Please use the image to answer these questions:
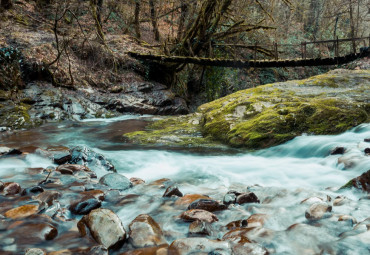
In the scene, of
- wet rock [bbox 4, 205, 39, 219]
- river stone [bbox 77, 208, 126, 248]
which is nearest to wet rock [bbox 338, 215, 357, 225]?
river stone [bbox 77, 208, 126, 248]

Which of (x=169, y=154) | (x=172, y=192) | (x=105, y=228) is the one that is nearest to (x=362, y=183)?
(x=172, y=192)

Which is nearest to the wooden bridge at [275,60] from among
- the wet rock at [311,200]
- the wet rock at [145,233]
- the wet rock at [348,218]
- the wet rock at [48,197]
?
the wet rock at [311,200]

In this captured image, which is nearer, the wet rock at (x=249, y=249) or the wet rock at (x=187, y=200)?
the wet rock at (x=249, y=249)

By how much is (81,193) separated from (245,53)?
48.9ft

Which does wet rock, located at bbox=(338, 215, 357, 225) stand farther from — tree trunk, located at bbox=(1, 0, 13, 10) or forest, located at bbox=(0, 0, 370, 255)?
tree trunk, located at bbox=(1, 0, 13, 10)

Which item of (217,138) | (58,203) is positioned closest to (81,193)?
(58,203)

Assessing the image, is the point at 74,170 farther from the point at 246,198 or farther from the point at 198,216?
the point at 246,198

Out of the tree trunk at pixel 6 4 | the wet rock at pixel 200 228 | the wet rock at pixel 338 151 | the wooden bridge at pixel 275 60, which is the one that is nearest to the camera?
the wet rock at pixel 200 228

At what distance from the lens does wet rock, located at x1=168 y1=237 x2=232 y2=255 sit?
1.95 meters

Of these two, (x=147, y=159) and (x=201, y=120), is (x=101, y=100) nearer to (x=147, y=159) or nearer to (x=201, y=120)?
(x=201, y=120)

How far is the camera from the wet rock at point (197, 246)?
76.7 inches

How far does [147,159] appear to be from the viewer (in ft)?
16.6

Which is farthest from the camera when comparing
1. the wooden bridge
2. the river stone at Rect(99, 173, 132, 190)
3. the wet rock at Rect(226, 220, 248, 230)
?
the wooden bridge

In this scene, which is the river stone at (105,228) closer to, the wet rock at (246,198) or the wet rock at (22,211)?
the wet rock at (22,211)
